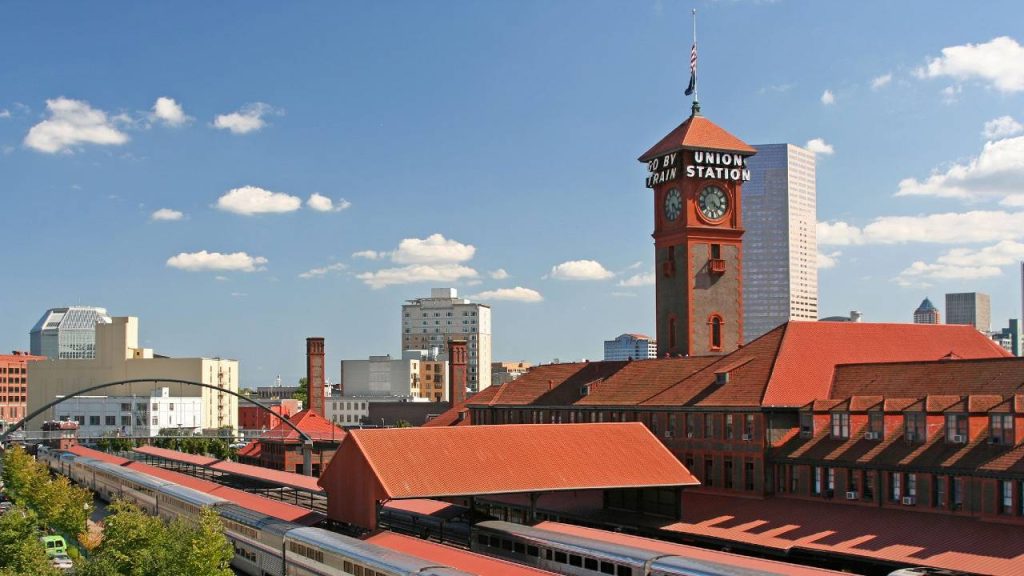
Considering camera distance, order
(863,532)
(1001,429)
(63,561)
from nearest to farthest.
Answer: (1001,429) < (863,532) < (63,561)

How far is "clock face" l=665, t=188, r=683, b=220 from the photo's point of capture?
9112 centimetres

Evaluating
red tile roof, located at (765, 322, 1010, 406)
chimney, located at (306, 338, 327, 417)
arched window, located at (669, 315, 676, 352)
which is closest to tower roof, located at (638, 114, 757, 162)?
arched window, located at (669, 315, 676, 352)

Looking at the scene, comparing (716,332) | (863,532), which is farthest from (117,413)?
(863,532)

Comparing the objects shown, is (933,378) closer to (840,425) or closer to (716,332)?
(840,425)

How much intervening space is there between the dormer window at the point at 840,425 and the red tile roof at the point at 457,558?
25.3 meters

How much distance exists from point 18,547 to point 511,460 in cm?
2649

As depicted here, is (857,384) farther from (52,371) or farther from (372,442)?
(52,371)

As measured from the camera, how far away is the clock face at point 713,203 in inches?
3587

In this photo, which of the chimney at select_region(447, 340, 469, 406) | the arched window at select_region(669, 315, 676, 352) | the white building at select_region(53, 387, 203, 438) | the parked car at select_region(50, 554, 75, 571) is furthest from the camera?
the white building at select_region(53, 387, 203, 438)

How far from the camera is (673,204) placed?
9200cm

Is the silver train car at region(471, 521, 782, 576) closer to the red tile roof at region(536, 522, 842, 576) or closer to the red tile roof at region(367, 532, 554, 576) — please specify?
the red tile roof at region(536, 522, 842, 576)

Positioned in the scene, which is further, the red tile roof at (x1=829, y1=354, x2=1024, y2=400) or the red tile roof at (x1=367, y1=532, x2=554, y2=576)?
the red tile roof at (x1=829, y1=354, x2=1024, y2=400)

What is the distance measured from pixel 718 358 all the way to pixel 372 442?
25072 mm

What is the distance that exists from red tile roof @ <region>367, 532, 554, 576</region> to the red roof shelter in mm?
7860
